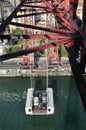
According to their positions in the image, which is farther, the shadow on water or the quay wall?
the quay wall

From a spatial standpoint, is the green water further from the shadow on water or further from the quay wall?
the quay wall

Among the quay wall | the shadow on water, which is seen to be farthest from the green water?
the quay wall

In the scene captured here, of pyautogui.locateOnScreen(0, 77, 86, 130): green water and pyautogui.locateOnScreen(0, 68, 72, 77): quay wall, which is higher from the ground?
pyautogui.locateOnScreen(0, 68, 72, 77): quay wall

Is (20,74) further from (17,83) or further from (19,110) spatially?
(19,110)

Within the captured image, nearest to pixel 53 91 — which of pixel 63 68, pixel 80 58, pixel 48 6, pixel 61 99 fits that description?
pixel 61 99

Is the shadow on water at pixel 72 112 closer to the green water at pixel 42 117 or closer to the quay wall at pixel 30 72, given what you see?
the green water at pixel 42 117

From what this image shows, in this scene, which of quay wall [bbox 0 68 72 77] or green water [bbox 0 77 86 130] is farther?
quay wall [bbox 0 68 72 77]

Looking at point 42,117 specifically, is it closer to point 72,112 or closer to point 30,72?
point 72,112

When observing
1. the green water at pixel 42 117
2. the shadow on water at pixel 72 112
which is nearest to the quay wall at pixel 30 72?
the green water at pixel 42 117
